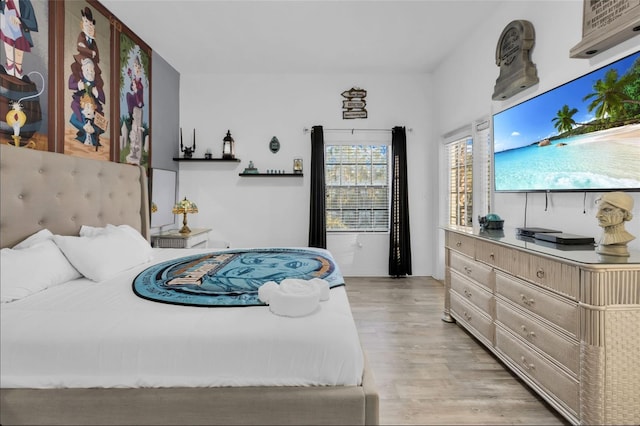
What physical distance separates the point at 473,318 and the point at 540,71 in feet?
6.30

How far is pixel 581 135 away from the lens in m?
2.15

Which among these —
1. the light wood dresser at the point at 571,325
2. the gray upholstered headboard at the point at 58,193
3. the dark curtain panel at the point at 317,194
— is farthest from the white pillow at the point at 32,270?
the dark curtain panel at the point at 317,194

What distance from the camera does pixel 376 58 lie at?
4320mm

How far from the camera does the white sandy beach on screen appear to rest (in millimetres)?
1821

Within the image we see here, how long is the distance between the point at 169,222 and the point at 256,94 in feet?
6.74

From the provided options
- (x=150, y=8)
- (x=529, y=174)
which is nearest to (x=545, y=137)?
(x=529, y=174)

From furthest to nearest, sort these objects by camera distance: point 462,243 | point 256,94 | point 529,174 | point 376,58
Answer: point 256,94 < point 376,58 < point 462,243 < point 529,174

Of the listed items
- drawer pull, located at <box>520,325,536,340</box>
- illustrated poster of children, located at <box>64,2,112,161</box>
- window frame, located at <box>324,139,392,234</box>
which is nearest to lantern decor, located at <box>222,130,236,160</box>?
window frame, located at <box>324,139,392,234</box>

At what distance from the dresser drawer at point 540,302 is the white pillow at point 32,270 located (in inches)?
102

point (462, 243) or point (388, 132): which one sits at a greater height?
point (388, 132)

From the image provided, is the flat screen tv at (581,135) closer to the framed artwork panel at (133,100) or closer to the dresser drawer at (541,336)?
the dresser drawer at (541,336)

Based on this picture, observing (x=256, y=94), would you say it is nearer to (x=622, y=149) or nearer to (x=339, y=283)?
(x=339, y=283)

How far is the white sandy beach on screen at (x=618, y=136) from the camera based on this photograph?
1.82 metres

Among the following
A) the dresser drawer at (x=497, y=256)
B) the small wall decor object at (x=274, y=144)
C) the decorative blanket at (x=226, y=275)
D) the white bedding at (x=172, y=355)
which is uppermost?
the small wall decor object at (x=274, y=144)
